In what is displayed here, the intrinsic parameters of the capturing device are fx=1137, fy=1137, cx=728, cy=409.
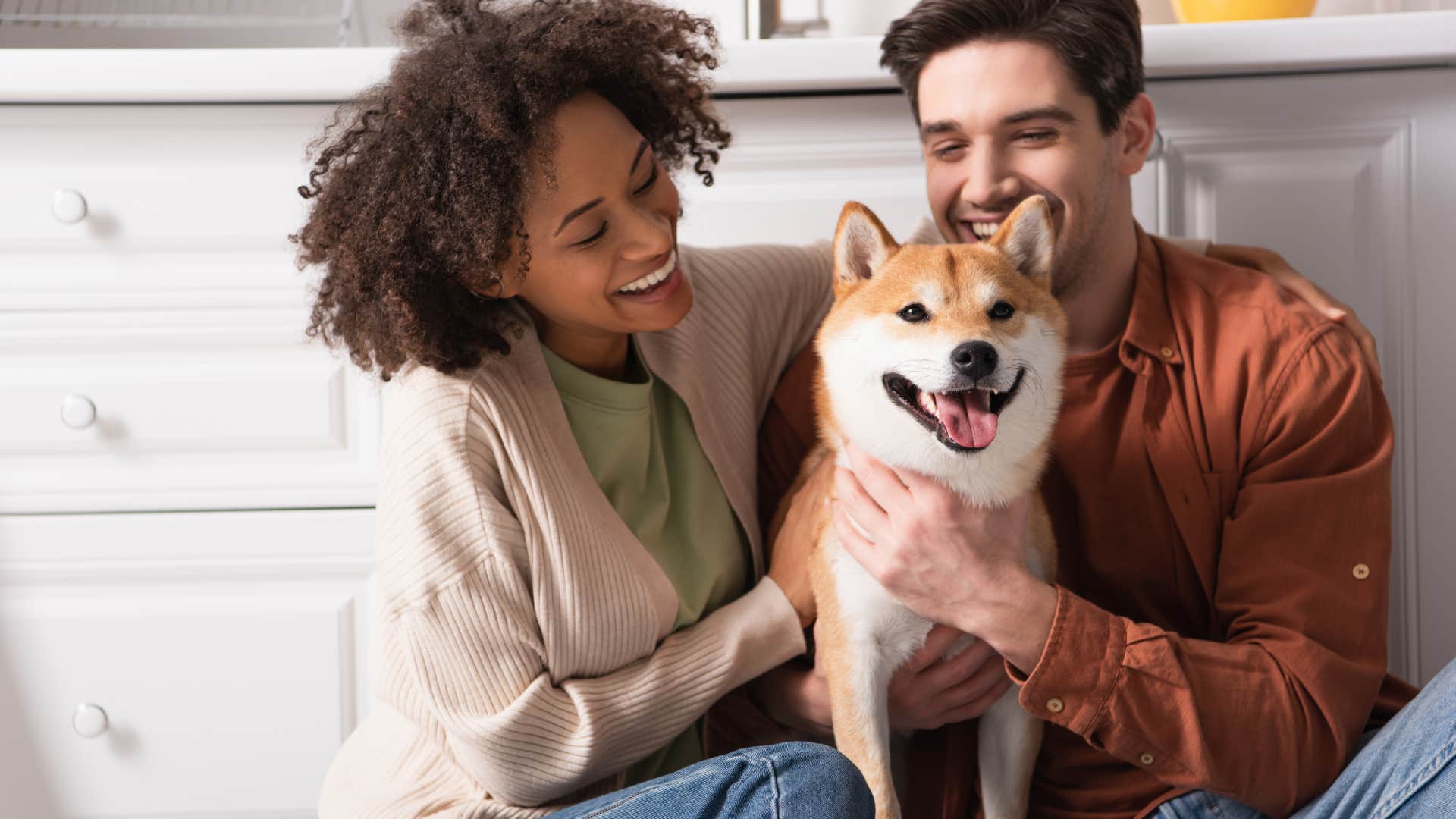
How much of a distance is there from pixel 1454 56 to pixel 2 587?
7.23 feet

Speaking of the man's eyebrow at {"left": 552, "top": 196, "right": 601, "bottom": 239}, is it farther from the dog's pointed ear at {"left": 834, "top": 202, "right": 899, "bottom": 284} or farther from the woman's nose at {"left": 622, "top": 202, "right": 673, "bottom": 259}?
the dog's pointed ear at {"left": 834, "top": 202, "right": 899, "bottom": 284}

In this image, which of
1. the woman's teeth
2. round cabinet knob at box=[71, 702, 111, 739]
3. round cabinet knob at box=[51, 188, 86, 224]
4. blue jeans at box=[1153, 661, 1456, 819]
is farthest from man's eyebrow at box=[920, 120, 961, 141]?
round cabinet knob at box=[71, 702, 111, 739]

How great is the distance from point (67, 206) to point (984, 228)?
50.4 inches

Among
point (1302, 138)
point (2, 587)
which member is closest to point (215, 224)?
point (2, 587)

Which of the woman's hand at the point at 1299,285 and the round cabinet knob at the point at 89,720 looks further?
the round cabinet knob at the point at 89,720

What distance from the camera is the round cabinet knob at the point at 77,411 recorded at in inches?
64.7

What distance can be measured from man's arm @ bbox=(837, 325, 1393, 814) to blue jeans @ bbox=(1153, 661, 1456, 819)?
0.19 feet

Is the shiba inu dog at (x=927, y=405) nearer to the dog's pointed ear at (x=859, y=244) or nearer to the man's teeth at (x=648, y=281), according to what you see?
the dog's pointed ear at (x=859, y=244)

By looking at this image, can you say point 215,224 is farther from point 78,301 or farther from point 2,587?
point 2,587

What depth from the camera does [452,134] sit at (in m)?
1.22

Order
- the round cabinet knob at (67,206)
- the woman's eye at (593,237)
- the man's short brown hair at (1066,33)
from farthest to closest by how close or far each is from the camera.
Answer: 1. the round cabinet knob at (67,206)
2. the man's short brown hair at (1066,33)
3. the woman's eye at (593,237)

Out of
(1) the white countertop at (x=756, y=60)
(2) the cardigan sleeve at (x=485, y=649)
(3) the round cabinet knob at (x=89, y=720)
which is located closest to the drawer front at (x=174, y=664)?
(3) the round cabinet knob at (x=89, y=720)

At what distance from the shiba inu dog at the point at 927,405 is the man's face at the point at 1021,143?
16 cm

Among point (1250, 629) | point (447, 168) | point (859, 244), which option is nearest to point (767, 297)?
point (859, 244)
